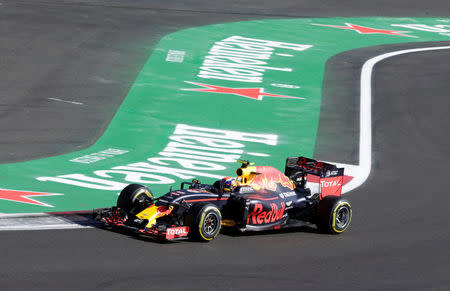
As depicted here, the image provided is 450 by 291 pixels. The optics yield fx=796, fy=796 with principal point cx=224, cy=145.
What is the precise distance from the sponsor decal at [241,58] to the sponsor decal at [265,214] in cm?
Answer: 1565

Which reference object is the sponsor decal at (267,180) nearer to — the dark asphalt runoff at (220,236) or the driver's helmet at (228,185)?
the driver's helmet at (228,185)

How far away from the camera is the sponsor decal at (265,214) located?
15.5m

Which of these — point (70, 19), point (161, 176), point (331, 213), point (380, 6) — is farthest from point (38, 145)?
point (380, 6)

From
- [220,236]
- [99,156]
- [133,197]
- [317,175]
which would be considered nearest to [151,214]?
[133,197]

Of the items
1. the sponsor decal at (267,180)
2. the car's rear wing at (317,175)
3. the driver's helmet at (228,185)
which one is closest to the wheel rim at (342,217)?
the car's rear wing at (317,175)

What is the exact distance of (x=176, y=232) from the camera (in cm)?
1455

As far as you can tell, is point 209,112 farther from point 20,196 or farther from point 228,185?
point 228,185

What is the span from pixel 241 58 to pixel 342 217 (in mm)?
19045

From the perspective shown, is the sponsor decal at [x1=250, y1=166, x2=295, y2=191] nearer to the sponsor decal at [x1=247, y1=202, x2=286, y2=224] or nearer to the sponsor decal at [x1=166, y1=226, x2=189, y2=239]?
the sponsor decal at [x1=247, y1=202, x2=286, y2=224]

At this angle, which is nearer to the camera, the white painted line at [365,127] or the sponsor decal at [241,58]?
the white painted line at [365,127]

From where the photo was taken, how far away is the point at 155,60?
107ft

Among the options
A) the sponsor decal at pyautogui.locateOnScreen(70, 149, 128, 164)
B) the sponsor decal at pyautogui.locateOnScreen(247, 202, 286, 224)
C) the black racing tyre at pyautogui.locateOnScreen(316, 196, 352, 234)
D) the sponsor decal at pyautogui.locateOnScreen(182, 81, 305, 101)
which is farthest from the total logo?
the sponsor decal at pyautogui.locateOnScreen(182, 81, 305, 101)

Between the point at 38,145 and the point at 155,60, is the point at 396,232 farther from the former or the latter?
the point at 155,60

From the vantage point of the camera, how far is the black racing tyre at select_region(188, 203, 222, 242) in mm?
14547
